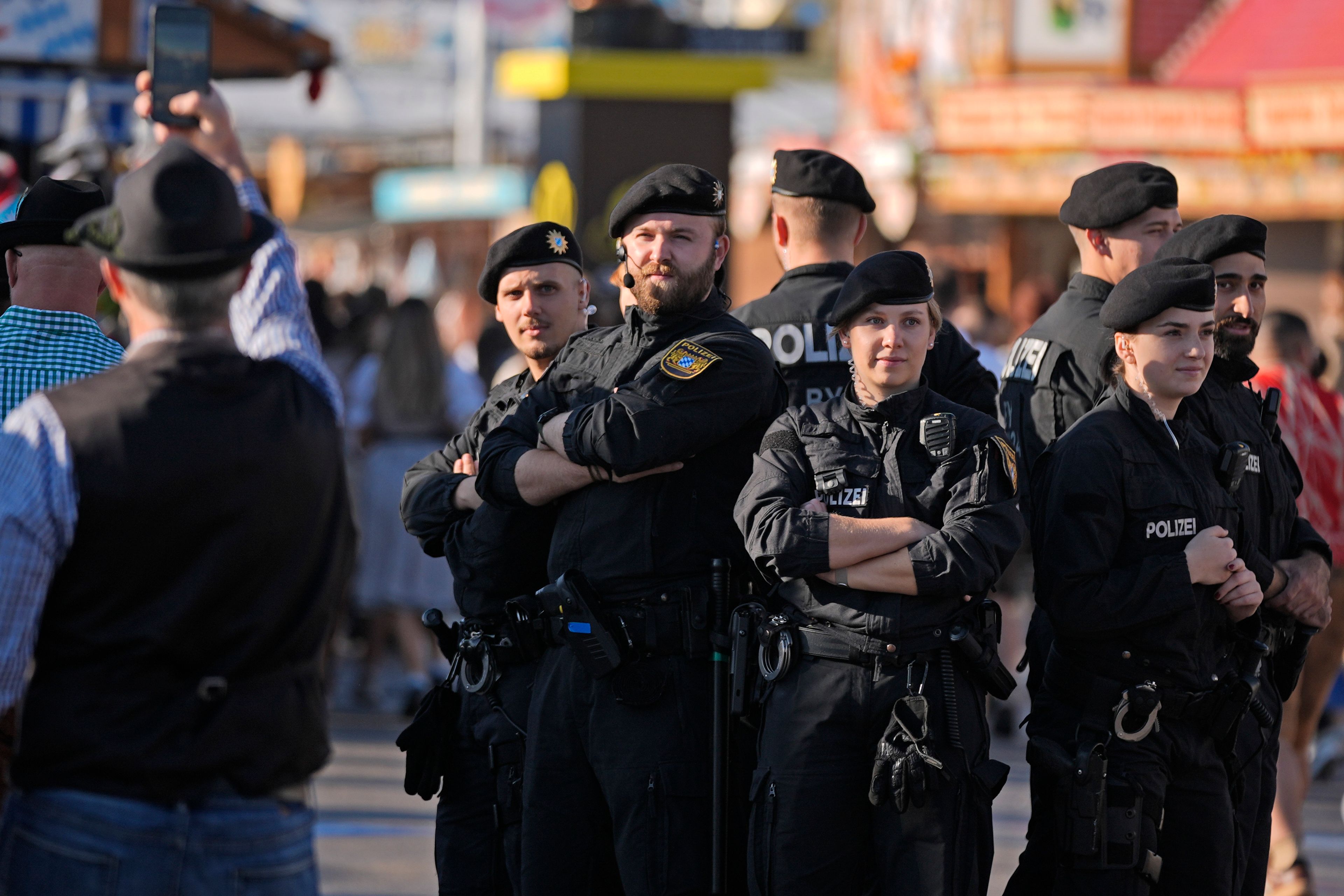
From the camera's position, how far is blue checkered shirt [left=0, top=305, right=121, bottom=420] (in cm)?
376

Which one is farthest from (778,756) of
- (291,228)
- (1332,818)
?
(291,228)

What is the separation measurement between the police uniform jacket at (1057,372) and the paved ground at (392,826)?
6.82 ft

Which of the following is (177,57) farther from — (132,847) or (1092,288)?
(1092,288)

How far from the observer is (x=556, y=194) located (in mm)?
11789

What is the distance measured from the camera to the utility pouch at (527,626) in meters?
4.41

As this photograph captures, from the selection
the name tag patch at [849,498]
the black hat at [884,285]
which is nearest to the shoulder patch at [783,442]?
the name tag patch at [849,498]

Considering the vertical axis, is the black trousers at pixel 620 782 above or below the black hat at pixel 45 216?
below

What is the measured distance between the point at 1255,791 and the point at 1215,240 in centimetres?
152

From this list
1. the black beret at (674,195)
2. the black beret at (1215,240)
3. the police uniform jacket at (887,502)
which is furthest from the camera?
the black beret at (1215,240)

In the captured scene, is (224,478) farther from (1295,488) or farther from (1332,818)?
(1332,818)

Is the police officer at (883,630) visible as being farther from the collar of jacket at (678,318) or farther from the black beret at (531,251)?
the black beret at (531,251)

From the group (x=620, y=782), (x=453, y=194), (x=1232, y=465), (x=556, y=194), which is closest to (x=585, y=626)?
(x=620, y=782)

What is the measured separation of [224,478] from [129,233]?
458 millimetres

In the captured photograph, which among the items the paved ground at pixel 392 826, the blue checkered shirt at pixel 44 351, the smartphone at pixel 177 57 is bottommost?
the paved ground at pixel 392 826
